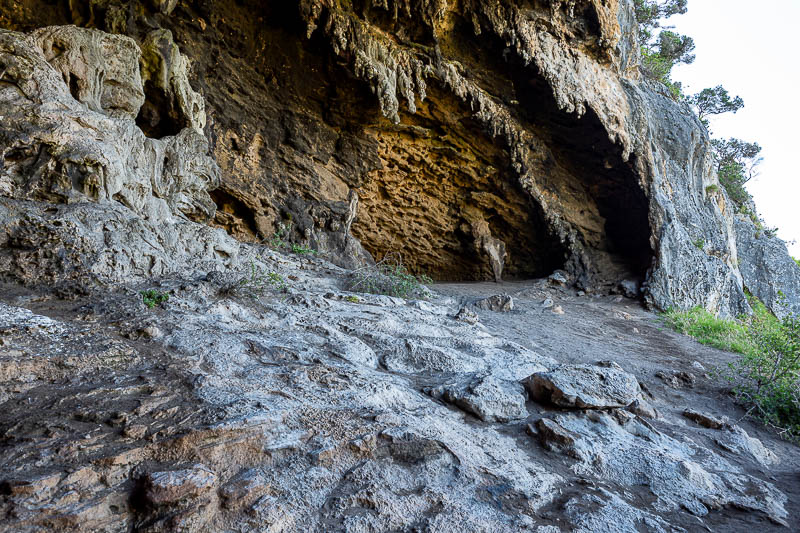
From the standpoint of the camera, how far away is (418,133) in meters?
9.05

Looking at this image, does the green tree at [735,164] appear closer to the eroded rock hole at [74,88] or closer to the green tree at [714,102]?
the green tree at [714,102]

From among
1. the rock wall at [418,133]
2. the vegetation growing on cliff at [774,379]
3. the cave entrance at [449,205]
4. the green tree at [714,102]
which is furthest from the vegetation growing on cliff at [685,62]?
the vegetation growing on cliff at [774,379]

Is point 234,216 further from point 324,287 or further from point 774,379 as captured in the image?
point 774,379

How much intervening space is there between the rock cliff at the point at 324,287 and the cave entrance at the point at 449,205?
0.35ft

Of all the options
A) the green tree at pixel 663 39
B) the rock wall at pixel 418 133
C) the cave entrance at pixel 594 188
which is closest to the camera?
the rock wall at pixel 418 133

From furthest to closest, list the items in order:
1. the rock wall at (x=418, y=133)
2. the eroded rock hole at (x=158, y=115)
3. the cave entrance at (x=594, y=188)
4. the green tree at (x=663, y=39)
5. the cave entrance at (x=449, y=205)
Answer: the green tree at (x=663, y=39), the cave entrance at (x=594, y=188), the cave entrance at (x=449, y=205), the eroded rock hole at (x=158, y=115), the rock wall at (x=418, y=133)

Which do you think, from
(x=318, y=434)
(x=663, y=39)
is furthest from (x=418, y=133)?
(x=663, y=39)

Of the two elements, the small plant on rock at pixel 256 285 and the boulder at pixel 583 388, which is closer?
the boulder at pixel 583 388

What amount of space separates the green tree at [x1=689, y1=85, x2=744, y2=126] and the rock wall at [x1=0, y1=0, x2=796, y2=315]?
6912 mm

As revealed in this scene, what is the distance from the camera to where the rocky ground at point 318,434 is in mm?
1456

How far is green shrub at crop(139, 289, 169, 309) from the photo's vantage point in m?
2.94

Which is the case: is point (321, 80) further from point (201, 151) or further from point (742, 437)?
point (742, 437)

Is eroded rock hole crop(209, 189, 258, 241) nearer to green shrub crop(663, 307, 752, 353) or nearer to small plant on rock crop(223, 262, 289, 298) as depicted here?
small plant on rock crop(223, 262, 289, 298)

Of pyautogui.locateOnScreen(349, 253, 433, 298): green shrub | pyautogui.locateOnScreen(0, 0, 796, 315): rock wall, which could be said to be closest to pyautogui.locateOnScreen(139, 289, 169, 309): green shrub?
pyautogui.locateOnScreen(0, 0, 796, 315): rock wall
